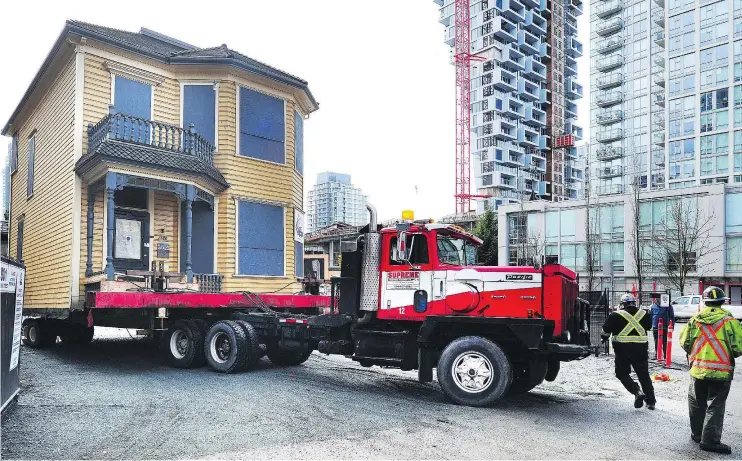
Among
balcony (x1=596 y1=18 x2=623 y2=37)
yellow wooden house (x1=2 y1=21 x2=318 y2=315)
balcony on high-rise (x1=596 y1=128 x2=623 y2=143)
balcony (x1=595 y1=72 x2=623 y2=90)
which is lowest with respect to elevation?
yellow wooden house (x1=2 y1=21 x2=318 y2=315)

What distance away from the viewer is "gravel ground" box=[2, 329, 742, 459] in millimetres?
6742

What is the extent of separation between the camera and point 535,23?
364ft

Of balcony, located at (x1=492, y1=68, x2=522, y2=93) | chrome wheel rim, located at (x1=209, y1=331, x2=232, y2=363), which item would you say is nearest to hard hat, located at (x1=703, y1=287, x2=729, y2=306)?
chrome wheel rim, located at (x1=209, y1=331, x2=232, y2=363)

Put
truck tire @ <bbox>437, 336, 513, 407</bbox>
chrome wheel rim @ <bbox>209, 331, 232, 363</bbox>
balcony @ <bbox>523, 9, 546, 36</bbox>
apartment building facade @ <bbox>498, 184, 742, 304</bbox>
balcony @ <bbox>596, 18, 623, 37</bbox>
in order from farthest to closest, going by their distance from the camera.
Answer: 1. balcony @ <bbox>523, 9, 546, 36</bbox>
2. balcony @ <bbox>596, 18, 623, 37</bbox>
3. apartment building facade @ <bbox>498, 184, 742, 304</bbox>
4. chrome wheel rim @ <bbox>209, 331, 232, 363</bbox>
5. truck tire @ <bbox>437, 336, 513, 407</bbox>

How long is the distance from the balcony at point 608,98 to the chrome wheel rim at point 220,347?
92057 millimetres

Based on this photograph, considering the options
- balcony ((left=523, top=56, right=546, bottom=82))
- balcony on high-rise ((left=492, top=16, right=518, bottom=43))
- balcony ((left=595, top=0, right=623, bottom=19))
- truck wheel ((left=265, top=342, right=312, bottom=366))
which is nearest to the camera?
truck wheel ((left=265, top=342, right=312, bottom=366))

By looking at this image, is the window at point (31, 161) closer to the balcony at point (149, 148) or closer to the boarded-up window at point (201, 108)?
the balcony at point (149, 148)

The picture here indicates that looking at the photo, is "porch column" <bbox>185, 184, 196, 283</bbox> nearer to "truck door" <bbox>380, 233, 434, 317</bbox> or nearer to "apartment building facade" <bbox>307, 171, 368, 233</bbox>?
"truck door" <bbox>380, 233, 434, 317</bbox>

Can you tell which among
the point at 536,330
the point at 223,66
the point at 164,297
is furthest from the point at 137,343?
the point at 536,330

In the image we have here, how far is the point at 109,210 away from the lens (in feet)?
46.3

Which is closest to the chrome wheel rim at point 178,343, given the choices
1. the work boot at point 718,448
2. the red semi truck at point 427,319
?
the red semi truck at point 427,319

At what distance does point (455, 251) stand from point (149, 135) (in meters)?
9.01

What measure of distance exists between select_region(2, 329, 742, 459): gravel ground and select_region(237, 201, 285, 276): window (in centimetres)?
508

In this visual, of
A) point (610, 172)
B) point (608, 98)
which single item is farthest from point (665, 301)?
point (608, 98)
